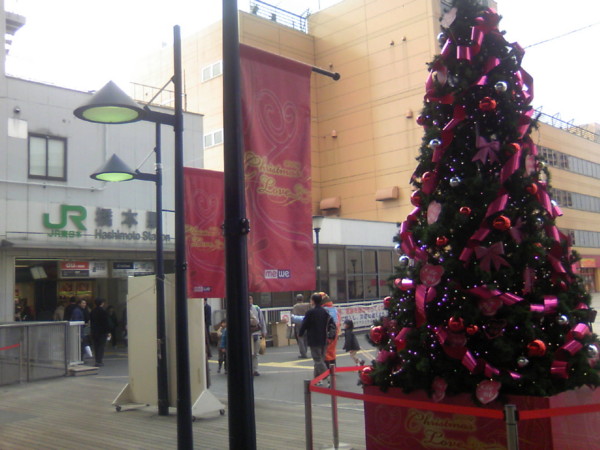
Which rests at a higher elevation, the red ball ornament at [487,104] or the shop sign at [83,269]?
the red ball ornament at [487,104]

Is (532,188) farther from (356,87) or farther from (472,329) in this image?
(356,87)

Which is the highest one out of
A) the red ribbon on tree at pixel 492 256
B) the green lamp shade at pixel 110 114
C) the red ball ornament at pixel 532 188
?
the green lamp shade at pixel 110 114

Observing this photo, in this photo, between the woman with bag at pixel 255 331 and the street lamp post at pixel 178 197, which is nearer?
the street lamp post at pixel 178 197

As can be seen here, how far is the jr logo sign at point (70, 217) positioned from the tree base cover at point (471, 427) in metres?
17.2

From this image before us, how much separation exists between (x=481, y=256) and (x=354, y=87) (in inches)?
1649

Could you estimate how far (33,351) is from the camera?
15094 millimetres

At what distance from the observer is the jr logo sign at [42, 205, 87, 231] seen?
2069cm

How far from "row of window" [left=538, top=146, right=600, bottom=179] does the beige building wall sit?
10.0 meters

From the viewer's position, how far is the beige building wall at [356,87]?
42.0 m

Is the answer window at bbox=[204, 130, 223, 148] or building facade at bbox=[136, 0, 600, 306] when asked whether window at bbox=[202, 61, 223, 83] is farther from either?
window at bbox=[204, 130, 223, 148]

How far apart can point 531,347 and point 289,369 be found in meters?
11.3

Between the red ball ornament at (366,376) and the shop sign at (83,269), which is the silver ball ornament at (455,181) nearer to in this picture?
the red ball ornament at (366,376)

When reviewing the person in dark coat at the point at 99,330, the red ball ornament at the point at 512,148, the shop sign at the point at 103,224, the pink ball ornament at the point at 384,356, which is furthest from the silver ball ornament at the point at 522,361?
the shop sign at the point at 103,224

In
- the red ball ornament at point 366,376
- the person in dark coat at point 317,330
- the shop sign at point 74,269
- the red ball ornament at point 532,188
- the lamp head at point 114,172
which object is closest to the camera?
the red ball ornament at point 532,188
